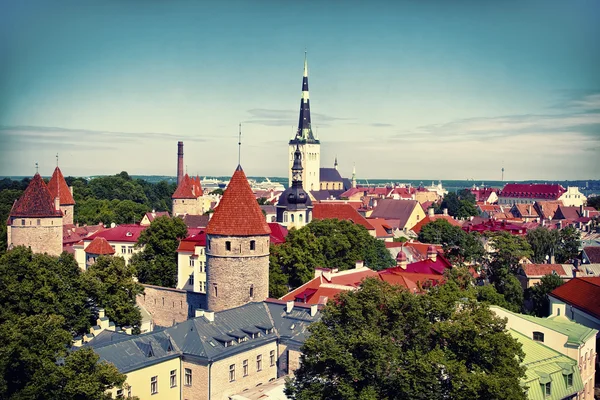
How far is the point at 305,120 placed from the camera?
418 ft

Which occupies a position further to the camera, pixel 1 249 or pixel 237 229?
pixel 1 249

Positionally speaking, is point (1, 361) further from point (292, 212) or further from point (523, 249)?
point (292, 212)

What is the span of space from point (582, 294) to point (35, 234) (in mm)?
36558

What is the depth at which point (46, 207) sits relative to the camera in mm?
50062

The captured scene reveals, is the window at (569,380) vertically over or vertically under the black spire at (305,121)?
under

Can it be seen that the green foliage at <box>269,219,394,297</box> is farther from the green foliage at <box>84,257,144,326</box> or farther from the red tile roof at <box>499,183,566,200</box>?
the red tile roof at <box>499,183,566,200</box>

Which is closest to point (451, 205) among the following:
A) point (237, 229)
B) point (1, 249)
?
point (1, 249)

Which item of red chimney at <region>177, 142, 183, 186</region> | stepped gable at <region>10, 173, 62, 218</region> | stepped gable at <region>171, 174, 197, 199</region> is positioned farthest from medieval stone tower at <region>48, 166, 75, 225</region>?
red chimney at <region>177, 142, 183, 186</region>

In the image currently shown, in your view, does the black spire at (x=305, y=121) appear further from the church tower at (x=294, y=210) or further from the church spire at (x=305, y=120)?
the church tower at (x=294, y=210)

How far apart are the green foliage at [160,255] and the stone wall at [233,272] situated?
1443 cm

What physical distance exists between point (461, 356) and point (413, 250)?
37.5m

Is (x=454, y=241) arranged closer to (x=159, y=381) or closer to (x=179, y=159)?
(x=159, y=381)

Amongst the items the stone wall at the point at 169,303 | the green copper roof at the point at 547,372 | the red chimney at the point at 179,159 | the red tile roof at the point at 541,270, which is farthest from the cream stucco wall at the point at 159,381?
the red chimney at the point at 179,159

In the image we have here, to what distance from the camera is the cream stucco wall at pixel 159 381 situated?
25.6 meters
